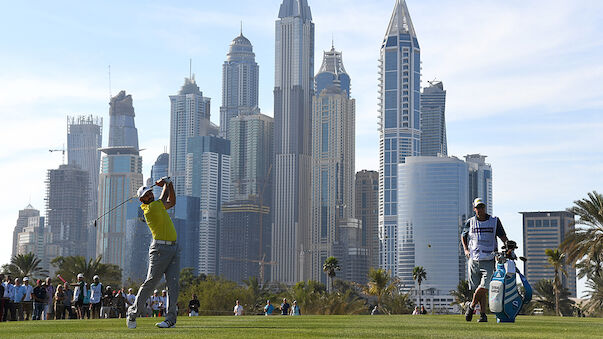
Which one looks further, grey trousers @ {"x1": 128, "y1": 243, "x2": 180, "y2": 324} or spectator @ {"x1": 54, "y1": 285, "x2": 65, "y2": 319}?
spectator @ {"x1": 54, "y1": 285, "x2": 65, "y2": 319}

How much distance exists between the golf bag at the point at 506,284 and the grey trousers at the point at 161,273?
551 centimetres

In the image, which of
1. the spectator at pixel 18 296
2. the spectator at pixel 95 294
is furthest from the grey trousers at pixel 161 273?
the spectator at pixel 18 296

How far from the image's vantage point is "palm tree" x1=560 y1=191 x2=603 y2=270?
2262 inches

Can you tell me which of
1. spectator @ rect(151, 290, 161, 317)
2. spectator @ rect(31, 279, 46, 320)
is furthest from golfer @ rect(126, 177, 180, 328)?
spectator @ rect(151, 290, 161, 317)

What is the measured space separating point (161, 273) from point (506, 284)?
19.5ft

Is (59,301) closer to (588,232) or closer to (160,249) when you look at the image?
(160,249)

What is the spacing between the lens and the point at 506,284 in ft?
53.0

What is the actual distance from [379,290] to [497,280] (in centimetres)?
8512

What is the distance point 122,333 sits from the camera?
14320 mm

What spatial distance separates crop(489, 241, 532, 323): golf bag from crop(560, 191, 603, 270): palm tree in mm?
42976

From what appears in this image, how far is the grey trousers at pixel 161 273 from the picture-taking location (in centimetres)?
1554

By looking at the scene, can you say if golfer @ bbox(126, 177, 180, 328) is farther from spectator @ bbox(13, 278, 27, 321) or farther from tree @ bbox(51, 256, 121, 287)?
tree @ bbox(51, 256, 121, 287)

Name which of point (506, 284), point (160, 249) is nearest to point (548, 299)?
point (506, 284)

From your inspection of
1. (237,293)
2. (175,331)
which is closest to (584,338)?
(175,331)
